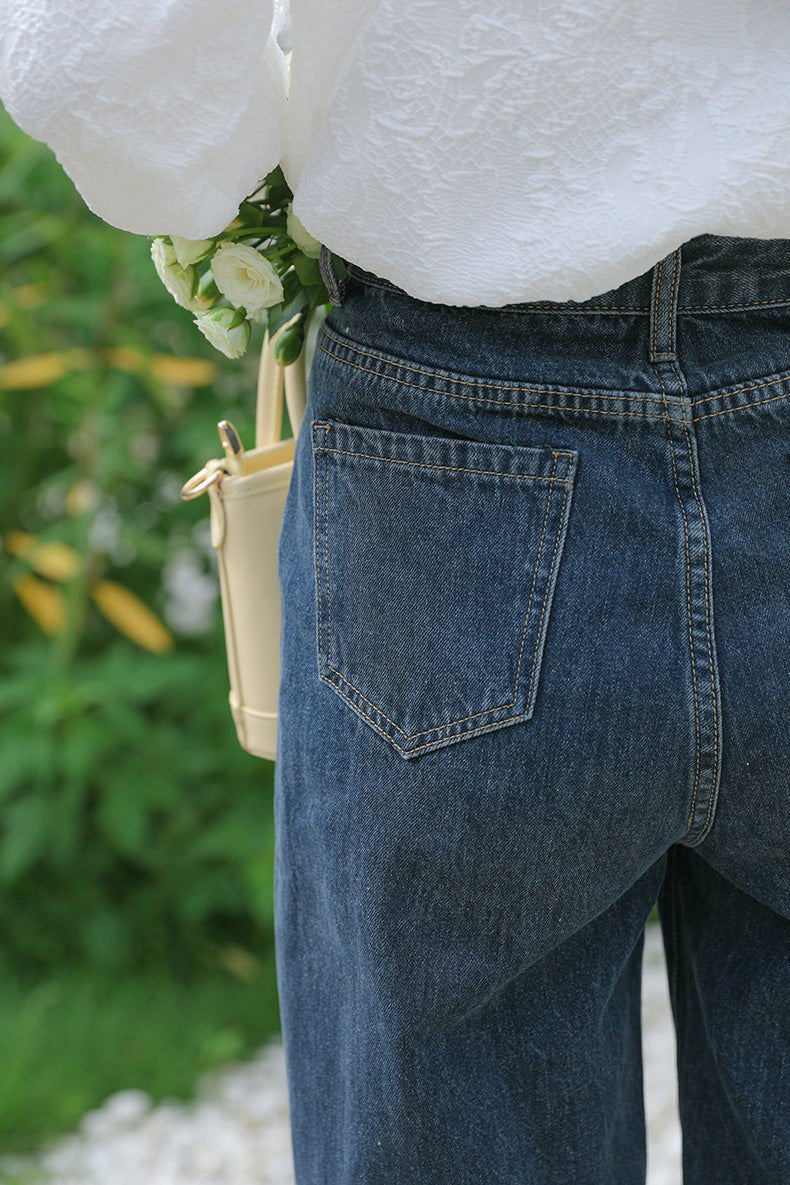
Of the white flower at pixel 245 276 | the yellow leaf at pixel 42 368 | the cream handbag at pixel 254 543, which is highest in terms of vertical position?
the white flower at pixel 245 276

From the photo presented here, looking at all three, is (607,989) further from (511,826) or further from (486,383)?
(486,383)

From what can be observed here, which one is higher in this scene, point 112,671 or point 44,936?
point 112,671

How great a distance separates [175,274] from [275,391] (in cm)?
22

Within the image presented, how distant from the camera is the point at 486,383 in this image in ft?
2.11

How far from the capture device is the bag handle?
0.90 meters

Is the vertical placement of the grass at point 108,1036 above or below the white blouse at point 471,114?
below

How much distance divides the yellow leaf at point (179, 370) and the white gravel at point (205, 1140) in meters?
1.19

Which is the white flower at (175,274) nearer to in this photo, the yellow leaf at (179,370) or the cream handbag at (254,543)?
the cream handbag at (254,543)

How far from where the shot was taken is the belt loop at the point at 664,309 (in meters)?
0.63

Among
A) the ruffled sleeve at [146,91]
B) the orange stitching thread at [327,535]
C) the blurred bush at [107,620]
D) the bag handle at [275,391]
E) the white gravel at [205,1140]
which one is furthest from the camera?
the blurred bush at [107,620]

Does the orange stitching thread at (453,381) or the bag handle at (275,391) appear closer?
the orange stitching thread at (453,381)

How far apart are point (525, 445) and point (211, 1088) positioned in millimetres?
1681

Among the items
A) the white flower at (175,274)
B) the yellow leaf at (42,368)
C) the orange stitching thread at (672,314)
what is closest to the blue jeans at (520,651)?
the orange stitching thread at (672,314)

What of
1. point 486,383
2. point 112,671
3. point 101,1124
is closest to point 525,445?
point 486,383
